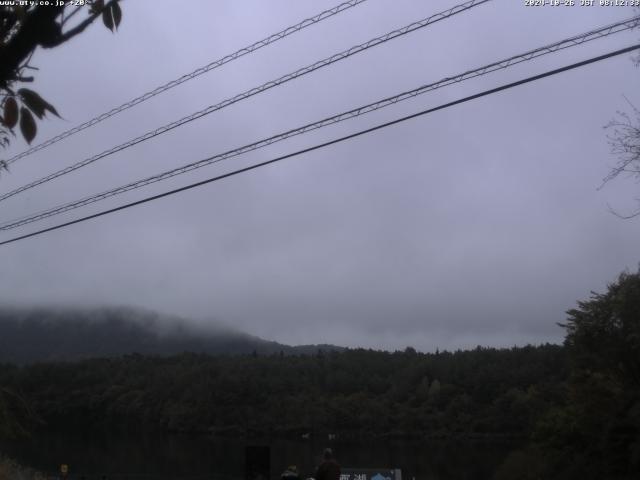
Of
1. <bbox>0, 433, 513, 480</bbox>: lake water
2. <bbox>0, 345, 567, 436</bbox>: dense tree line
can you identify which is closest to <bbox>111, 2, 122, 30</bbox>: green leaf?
<bbox>0, 433, 513, 480</bbox>: lake water

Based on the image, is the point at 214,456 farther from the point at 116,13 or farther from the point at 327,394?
the point at 116,13

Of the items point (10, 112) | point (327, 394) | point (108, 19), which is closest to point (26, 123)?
point (10, 112)

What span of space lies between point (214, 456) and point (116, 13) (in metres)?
90.8

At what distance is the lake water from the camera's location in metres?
70.2

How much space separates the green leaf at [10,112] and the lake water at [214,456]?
59.7m

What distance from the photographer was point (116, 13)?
3539 millimetres

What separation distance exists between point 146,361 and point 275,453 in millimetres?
48815

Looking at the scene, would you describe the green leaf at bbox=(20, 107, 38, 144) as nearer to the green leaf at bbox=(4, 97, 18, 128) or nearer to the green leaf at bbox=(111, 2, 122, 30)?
the green leaf at bbox=(4, 97, 18, 128)

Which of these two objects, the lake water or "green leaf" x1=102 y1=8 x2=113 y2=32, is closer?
"green leaf" x1=102 y1=8 x2=113 y2=32

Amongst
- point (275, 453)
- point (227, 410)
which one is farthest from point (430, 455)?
point (227, 410)

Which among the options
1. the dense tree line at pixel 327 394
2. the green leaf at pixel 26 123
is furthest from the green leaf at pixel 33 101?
the dense tree line at pixel 327 394

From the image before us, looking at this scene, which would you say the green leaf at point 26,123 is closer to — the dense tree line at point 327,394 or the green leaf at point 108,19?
the green leaf at point 108,19

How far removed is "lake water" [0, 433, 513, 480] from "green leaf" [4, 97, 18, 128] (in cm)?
5975

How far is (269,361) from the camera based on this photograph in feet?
438
